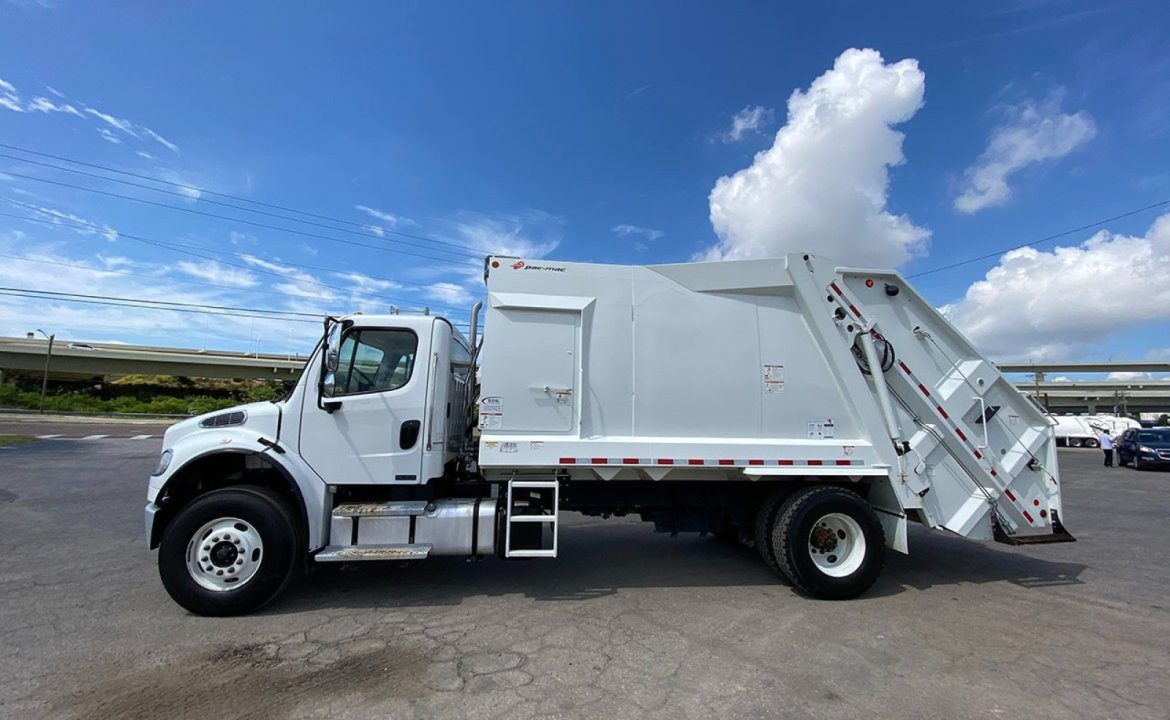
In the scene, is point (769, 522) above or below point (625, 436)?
below

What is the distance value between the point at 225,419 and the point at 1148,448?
95.7 ft

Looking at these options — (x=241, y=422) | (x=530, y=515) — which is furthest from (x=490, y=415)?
(x=241, y=422)

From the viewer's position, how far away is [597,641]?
4168 millimetres

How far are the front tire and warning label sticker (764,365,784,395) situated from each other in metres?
4.59

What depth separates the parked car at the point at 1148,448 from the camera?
797 inches

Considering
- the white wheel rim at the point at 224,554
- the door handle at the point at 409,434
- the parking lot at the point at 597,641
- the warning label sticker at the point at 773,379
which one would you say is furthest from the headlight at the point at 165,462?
the warning label sticker at the point at 773,379

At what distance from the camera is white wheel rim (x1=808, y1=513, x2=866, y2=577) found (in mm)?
5305

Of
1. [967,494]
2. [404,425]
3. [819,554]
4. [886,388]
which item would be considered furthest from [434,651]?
[967,494]

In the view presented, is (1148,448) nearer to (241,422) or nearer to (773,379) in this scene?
(773,379)

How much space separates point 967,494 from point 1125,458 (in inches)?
984

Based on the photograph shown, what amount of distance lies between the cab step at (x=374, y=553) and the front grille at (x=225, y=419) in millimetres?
1414

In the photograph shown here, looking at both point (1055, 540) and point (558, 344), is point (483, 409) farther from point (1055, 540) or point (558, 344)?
point (1055, 540)

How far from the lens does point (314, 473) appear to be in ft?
16.2

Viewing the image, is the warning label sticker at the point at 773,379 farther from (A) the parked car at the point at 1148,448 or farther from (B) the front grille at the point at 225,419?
(A) the parked car at the point at 1148,448
